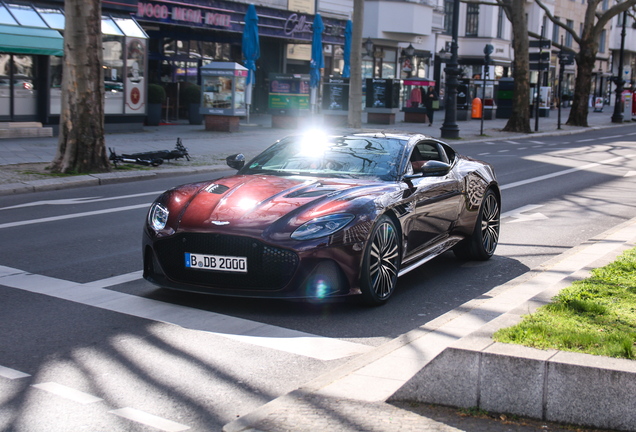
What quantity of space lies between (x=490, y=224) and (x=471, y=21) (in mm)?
53602

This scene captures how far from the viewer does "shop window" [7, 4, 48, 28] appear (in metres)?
21.5

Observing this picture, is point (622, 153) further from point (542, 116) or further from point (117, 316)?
point (542, 116)

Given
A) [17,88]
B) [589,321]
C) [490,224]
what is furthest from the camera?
[17,88]

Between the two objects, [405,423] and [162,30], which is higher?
[162,30]

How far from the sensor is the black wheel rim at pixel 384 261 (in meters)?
5.88

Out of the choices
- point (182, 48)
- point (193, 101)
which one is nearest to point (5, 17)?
point (193, 101)

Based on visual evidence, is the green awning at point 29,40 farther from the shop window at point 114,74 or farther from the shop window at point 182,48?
the shop window at point 182,48

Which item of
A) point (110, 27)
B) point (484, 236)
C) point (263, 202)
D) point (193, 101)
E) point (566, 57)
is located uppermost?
point (566, 57)

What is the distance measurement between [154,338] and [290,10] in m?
32.5

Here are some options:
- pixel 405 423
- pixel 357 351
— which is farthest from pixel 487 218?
pixel 405 423

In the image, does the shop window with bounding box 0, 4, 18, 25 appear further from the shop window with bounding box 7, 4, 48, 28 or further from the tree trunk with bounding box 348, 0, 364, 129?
the tree trunk with bounding box 348, 0, 364, 129

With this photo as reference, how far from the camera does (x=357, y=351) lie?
4.93m

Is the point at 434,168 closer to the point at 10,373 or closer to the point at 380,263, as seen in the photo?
the point at 380,263

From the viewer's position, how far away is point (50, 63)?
22.6 meters
